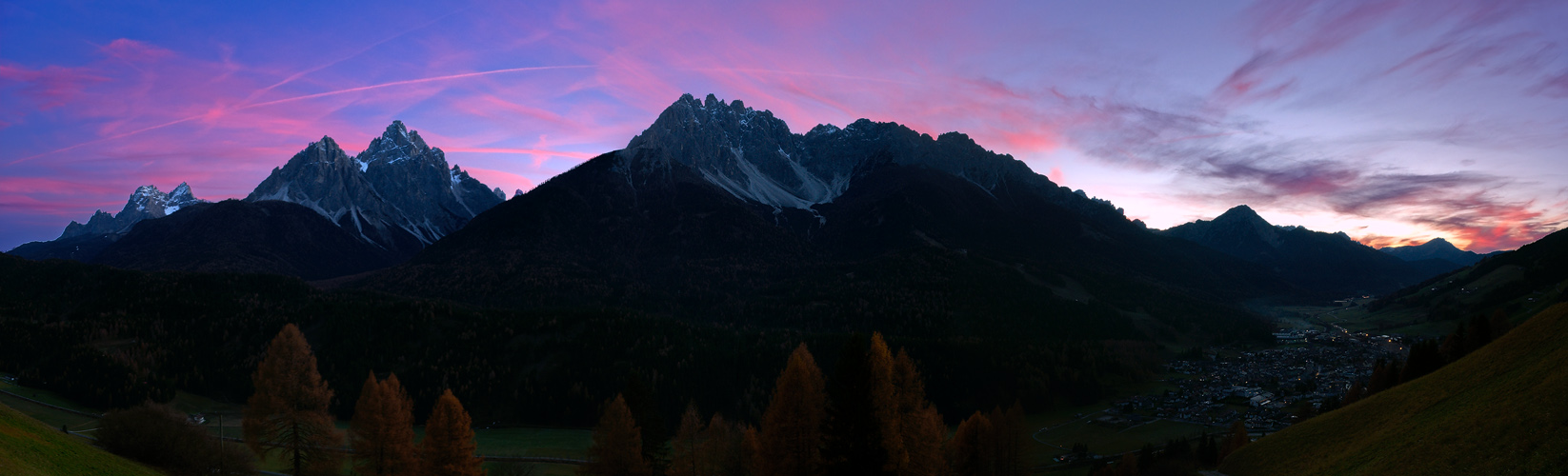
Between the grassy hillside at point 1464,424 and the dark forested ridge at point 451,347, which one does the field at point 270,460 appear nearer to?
the dark forested ridge at point 451,347

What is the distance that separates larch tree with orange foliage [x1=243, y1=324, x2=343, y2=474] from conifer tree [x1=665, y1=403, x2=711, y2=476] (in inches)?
1171

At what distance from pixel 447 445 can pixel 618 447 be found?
14630mm

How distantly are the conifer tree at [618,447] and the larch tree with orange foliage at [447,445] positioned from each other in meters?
11.1

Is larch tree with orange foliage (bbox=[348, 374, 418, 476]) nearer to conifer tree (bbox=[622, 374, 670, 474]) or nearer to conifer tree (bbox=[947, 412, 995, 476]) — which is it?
conifer tree (bbox=[622, 374, 670, 474])

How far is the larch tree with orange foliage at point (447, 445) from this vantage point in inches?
2061

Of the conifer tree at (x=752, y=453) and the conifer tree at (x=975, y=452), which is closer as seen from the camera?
the conifer tree at (x=752, y=453)

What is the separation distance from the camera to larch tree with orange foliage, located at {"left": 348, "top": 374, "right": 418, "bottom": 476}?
172ft

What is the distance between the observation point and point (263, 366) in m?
49.7

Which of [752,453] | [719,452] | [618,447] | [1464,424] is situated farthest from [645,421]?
[1464,424]

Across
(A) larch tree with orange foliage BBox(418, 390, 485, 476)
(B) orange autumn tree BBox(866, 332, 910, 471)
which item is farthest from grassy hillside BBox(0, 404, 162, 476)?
(B) orange autumn tree BBox(866, 332, 910, 471)

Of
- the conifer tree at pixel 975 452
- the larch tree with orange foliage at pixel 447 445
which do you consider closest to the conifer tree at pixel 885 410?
the conifer tree at pixel 975 452

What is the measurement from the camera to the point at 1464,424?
118 feet

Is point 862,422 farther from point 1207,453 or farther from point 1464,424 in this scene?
point 1207,453

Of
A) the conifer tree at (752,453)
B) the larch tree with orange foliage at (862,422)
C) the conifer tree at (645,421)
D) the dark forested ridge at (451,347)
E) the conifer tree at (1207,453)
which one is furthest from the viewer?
the dark forested ridge at (451,347)
